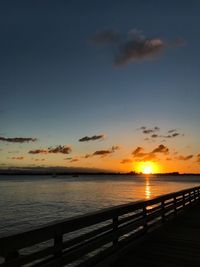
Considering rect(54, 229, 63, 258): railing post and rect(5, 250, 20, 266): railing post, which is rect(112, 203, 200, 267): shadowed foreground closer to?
rect(54, 229, 63, 258): railing post

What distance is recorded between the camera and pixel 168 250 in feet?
28.4

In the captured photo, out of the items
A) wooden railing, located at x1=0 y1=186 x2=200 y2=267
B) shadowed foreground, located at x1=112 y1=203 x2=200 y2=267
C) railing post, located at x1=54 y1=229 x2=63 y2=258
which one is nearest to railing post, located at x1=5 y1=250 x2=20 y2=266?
wooden railing, located at x1=0 y1=186 x2=200 y2=267

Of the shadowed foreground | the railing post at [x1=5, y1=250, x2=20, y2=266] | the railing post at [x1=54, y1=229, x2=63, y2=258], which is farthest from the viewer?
the shadowed foreground

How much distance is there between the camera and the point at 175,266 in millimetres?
7191

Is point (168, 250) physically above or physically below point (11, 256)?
below

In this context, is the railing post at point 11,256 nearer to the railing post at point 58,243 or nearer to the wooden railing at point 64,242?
the wooden railing at point 64,242

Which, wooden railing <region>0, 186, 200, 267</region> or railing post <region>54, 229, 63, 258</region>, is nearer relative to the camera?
wooden railing <region>0, 186, 200, 267</region>

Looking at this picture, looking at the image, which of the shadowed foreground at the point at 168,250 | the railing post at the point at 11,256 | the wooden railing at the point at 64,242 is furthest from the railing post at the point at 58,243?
the shadowed foreground at the point at 168,250

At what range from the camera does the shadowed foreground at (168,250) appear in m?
7.50

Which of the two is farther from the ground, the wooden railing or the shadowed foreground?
the wooden railing

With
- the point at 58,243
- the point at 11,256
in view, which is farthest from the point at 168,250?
the point at 11,256

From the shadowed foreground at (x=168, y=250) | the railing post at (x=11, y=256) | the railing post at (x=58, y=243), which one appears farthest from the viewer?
the shadowed foreground at (x=168, y=250)

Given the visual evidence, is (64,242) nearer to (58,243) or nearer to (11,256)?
(58,243)

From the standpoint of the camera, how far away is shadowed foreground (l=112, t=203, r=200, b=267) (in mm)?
7504
